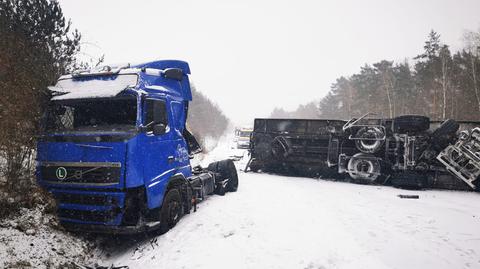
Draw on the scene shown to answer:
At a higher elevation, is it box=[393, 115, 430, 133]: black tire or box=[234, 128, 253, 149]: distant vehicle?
box=[393, 115, 430, 133]: black tire

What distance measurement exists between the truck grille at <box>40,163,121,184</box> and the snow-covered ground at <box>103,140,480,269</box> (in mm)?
1389

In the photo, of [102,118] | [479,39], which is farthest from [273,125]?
[479,39]

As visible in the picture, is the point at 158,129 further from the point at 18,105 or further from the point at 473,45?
the point at 473,45

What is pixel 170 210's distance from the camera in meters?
6.00

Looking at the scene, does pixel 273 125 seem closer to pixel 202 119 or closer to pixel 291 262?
pixel 291 262

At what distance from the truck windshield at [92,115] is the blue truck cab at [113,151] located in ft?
0.05

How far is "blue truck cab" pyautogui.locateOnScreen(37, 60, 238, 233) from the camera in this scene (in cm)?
482

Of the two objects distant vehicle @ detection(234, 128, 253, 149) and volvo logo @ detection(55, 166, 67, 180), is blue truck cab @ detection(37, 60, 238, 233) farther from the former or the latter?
distant vehicle @ detection(234, 128, 253, 149)

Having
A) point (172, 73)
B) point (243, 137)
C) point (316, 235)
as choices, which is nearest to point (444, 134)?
point (316, 235)

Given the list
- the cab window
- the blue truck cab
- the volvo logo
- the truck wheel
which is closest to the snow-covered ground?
the truck wheel

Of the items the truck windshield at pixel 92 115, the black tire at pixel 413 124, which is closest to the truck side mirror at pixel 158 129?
the truck windshield at pixel 92 115

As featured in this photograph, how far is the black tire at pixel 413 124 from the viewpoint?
1088 cm

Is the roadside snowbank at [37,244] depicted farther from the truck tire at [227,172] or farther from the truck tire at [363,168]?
the truck tire at [363,168]

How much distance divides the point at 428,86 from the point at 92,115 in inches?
1555
